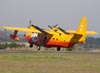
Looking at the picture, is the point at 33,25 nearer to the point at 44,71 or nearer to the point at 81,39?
the point at 81,39

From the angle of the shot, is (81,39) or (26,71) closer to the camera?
(26,71)

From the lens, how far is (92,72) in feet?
89.6

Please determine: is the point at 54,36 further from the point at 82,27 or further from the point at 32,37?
the point at 82,27

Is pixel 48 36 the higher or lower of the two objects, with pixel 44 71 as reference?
higher

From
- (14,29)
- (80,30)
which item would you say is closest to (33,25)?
(14,29)

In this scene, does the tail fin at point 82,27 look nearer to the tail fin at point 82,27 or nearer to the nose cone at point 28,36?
the tail fin at point 82,27

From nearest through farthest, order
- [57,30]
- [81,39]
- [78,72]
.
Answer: [78,72] → [81,39] → [57,30]

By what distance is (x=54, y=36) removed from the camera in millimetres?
72562

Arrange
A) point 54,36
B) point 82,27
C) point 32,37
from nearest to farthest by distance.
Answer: point 82,27 → point 54,36 → point 32,37

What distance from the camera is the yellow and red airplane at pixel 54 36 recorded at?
70.4 metres

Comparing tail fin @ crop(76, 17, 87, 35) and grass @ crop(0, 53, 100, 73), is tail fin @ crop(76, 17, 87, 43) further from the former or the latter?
grass @ crop(0, 53, 100, 73)

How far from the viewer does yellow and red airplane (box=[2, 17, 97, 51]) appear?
70.4 metres

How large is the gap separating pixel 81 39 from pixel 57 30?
723 centimetres

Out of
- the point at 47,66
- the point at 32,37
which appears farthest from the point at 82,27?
the point at 47,66
